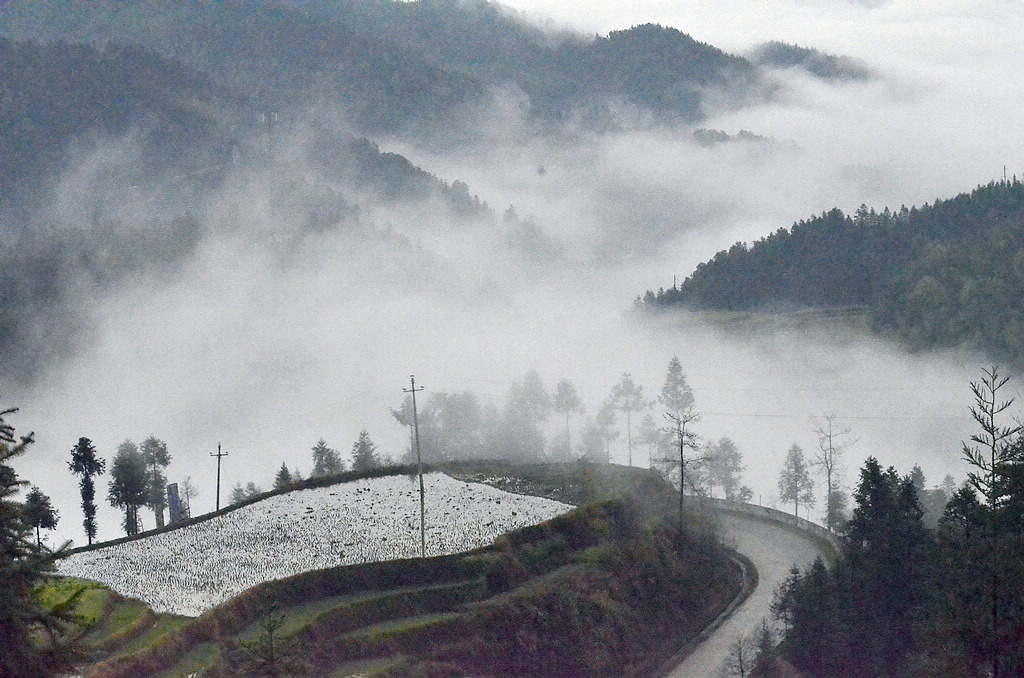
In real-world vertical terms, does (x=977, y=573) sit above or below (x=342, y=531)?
above

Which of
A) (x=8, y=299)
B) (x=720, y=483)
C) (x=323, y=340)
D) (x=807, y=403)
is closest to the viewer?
(x=720, y=483)

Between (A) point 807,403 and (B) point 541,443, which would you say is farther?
(A) point 807,403

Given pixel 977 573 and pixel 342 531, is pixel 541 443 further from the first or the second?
pixel 977 573

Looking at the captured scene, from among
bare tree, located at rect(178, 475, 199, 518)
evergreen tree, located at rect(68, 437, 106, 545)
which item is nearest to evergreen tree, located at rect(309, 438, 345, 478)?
bare tree, located at rect(178, 475, 199, 518)

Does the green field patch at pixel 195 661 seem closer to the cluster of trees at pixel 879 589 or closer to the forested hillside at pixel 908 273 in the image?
the cluster of trees at pixel 879 589

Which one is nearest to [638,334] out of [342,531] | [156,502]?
[156,502]

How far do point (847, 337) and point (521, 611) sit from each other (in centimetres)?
9603

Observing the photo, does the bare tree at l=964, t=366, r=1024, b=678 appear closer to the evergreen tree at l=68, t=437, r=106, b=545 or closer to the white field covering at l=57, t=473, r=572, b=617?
the white field covering at l=57, t=473, r=572, b=617

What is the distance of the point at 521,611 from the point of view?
35.6 meters

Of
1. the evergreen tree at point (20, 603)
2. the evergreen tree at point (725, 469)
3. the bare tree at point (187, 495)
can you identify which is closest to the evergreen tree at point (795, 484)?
the evergreen tree at point (725, 469)

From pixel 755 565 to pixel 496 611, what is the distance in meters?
18.0

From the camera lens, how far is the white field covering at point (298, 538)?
37.4m

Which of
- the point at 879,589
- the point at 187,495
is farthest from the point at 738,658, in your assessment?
the point at 187,495

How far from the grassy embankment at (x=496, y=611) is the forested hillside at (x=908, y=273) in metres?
78.9
